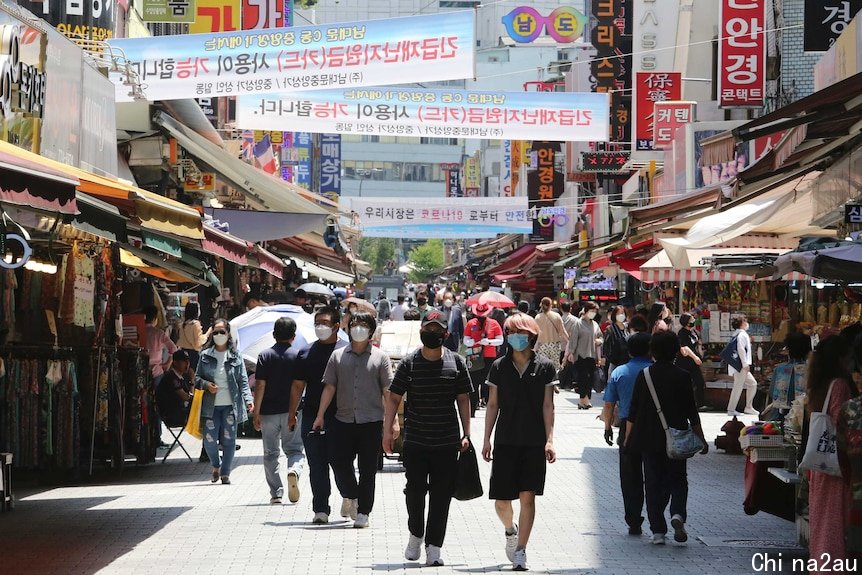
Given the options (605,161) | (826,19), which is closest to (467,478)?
(826,19)

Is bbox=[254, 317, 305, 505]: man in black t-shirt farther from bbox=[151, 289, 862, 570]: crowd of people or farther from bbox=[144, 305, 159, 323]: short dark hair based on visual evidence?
bbox=[144, 305, 159, 323]: short dark hair

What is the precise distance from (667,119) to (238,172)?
1200 centimetres

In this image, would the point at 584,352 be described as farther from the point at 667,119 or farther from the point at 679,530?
the point at 679,530

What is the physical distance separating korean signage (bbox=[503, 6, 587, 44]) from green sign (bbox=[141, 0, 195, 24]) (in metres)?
53.6

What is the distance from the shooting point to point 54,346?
12531 millimetres

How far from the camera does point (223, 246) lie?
512 inches

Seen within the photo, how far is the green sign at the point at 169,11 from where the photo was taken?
22.0 metres

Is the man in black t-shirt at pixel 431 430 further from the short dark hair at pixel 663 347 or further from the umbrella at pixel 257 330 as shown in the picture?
the umbrella at pixel 257 330

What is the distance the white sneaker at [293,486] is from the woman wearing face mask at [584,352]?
11208mm

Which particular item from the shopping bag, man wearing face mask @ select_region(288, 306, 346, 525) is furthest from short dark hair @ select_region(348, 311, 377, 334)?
the shopping bag

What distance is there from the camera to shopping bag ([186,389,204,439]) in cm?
1337

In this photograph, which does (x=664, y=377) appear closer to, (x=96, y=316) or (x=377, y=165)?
(x=96, y=316)

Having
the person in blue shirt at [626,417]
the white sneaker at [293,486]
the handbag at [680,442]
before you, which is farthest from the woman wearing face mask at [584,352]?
the handbag at [680,442]

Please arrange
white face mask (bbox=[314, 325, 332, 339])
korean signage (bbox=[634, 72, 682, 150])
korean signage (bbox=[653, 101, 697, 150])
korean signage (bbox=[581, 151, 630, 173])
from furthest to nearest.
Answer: korean signage (bbox=[581, 151, 630, 173])
korean signage (bbox=[634, 72, 682, 150])
korean signage (bbox=[653, 101, 697, 150])
white face mask (bbox=[314, 325, 332, 339])
